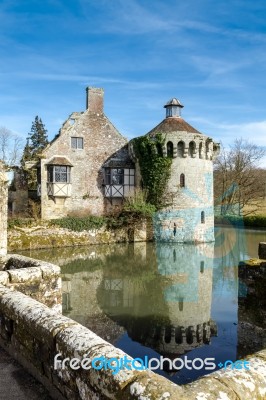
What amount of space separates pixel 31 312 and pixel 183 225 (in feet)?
72.3

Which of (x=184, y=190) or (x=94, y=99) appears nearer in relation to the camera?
(x=184, y=190)

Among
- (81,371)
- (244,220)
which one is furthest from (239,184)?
(81,371)

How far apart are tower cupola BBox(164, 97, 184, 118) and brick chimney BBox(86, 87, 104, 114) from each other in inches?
208

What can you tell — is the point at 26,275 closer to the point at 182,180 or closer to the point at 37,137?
the point at 182,180

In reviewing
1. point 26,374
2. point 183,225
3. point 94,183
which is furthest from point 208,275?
point 94,183

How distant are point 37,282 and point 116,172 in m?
23.1

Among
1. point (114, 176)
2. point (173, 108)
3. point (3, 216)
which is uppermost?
point (173, 108)

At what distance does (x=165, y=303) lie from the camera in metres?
10.7

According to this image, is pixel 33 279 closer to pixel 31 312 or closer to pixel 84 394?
pixel 31 312

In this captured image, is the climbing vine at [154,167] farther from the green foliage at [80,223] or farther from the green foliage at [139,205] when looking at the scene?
the green foliage at [80,223]

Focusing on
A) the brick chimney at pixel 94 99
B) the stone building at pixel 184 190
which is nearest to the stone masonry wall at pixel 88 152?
the brick chimney at pixel 94 99

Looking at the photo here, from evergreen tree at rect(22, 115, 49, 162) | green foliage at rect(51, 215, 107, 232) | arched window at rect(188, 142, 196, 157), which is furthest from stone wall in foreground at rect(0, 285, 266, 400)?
evergreen tree at rect(22, 115, 49, 162)

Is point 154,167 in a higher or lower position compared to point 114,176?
higher

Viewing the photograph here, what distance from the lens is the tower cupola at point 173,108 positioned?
2697cm
